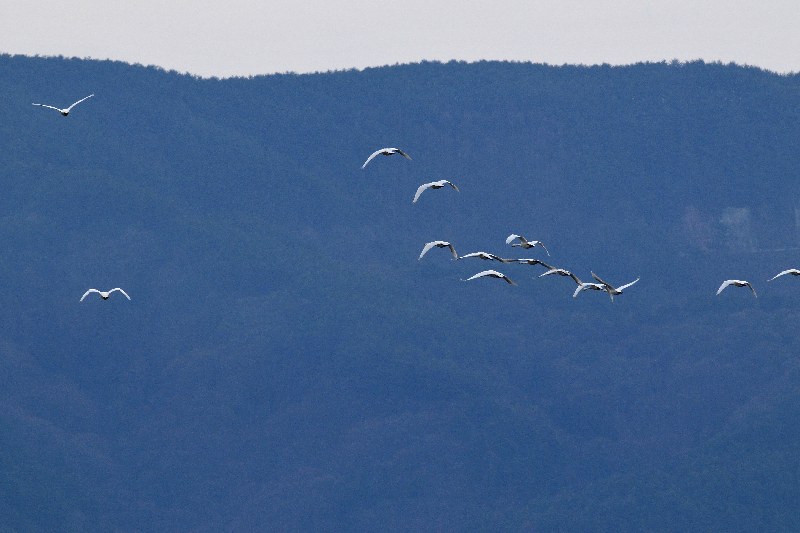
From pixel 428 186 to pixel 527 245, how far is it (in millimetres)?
11760

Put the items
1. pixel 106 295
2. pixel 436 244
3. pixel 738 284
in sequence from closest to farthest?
pixel 436 244
pixel 738 284
pixel 106 295

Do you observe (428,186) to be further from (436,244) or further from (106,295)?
(106,295)

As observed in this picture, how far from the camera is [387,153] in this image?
370ft

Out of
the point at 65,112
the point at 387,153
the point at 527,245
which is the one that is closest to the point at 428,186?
the point at 387,153

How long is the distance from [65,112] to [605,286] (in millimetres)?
29935

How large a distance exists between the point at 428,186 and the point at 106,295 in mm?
26215

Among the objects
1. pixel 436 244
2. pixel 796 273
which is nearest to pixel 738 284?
pixel 796 273

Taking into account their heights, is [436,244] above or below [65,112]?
below

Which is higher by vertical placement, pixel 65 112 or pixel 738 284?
pixel 65 112

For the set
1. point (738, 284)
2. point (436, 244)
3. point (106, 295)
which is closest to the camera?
point (436, 244)

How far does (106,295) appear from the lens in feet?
426

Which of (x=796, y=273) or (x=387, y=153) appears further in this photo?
(x=796, y=273)

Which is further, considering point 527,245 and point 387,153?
point 527,245

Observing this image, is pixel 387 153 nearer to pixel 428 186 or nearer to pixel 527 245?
pixel 428 186
